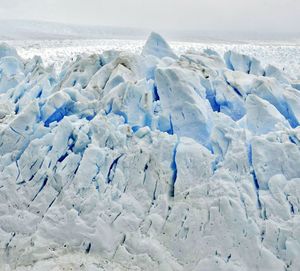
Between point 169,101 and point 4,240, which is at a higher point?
point 169,101

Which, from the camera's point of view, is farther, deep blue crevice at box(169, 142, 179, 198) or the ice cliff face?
deep blue crevice at box(169, 142, 179, 198)

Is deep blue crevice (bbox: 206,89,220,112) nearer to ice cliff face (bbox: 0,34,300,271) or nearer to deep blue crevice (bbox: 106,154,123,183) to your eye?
ice cliff face (bbox: 0,34,300,271)

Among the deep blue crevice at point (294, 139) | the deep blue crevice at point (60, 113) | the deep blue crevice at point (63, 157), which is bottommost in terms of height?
the deep blue crevice at point (63, 157)

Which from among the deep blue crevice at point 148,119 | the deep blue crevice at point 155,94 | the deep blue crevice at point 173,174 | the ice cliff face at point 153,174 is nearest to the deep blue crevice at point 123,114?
the ice cliff face at point 153,174

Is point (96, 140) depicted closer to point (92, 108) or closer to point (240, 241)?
point (92, 108)

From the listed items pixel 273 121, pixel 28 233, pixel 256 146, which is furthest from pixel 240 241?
pixel 28 233

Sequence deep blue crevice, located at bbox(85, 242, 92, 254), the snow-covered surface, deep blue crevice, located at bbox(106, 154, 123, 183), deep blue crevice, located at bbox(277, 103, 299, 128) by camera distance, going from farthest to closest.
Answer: the snow-covered surface
deep blue crevice, located at bbox(277, 103, 299, 128)
deep blue crevice, located at bbox(106, 154, 123, 183)
deep blue crevice, located at bbox(85, 242, 92, 254)

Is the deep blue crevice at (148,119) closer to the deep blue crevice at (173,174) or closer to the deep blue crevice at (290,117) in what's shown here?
the deep blue crevice at (173,174)

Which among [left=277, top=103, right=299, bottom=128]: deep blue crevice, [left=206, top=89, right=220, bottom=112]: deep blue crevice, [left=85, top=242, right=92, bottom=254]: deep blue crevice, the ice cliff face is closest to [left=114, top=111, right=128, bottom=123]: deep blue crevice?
the ice cliff face
